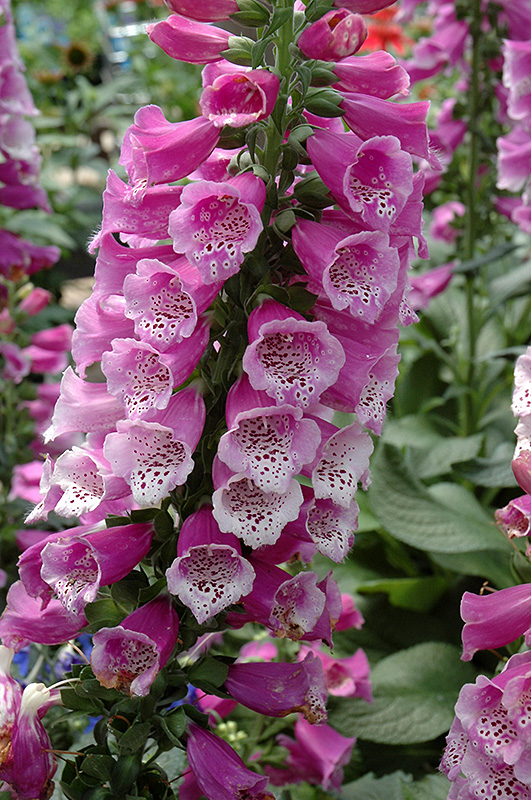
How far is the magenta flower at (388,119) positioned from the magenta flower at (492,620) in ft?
1.27

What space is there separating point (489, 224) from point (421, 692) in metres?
1.17

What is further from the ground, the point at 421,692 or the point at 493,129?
the point at 493,129

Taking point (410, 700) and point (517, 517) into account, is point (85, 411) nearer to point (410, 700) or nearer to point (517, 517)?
point (517, 517)

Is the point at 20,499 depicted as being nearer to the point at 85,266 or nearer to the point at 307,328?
the point at 307,328

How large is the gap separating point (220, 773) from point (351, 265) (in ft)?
1.44

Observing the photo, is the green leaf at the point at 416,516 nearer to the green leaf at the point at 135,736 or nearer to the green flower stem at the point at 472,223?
the green flower stem at the point at 472,223

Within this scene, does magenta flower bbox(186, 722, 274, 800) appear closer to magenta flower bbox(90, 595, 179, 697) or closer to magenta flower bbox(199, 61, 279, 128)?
magenta flower bbox(90, 595, 179, 697)

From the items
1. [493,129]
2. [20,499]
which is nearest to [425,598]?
[20,499]

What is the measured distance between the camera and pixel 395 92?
71 cm

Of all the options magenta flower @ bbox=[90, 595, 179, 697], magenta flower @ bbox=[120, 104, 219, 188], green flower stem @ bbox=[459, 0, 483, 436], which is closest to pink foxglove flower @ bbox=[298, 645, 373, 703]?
magenta flower @ bbox=[90, 595, 179, 697]

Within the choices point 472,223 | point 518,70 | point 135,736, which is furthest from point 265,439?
point 472,223

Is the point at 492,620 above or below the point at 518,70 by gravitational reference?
below

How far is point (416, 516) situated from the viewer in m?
1.34

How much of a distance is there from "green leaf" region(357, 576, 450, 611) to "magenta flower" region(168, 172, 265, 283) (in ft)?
3.17
